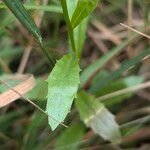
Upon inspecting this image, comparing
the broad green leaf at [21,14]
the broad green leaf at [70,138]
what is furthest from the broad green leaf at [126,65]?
the broad green leaf at [21,14]

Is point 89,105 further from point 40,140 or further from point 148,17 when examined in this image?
point 148,17

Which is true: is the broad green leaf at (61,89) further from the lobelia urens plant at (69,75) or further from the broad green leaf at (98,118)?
the broad green leaf at (98,118)

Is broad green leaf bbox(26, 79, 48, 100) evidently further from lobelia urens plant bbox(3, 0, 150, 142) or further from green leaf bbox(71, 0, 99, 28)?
green leaf bbox(71, 0, 99, 28)

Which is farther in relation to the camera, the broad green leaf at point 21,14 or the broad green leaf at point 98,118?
the broad green leaf at point 98,118

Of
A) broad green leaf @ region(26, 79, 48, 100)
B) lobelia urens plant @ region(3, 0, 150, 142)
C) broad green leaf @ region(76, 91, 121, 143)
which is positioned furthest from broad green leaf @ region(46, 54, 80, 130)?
broad green leaf @ region(76, 91, 121, 143)

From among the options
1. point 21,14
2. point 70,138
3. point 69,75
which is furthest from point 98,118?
point 21,14
